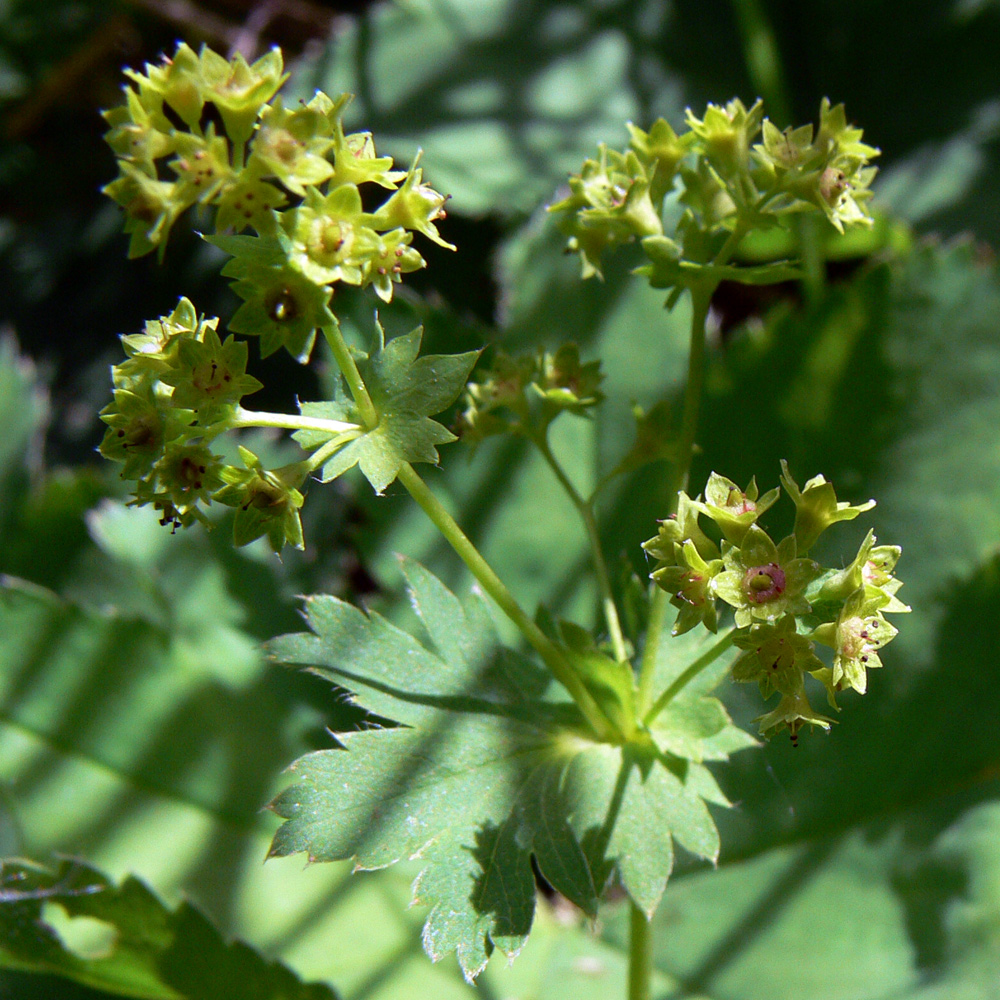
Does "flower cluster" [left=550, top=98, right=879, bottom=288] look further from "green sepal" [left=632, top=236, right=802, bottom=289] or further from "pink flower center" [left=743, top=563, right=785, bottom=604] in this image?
"pink flower center" [left=743, top=563, right=785, bottom=604]

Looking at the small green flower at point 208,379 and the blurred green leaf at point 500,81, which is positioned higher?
the small green flower at point 208,379

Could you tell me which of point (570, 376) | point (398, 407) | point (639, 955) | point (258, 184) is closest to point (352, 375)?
point (398, 407)

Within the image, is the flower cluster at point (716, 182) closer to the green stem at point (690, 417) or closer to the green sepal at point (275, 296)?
the green stem at point (690, 417)

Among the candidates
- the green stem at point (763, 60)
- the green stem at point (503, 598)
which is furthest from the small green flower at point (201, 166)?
the green stem at point (763, 60)

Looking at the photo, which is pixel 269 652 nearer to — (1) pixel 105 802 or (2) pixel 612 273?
(1) pixel 105 802

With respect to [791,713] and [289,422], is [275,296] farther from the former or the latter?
[791,713]

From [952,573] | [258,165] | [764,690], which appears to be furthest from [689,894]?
[258,165]

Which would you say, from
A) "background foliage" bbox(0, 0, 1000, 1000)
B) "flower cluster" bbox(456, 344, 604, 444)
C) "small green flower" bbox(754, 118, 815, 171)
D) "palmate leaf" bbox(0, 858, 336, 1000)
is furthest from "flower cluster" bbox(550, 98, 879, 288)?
"palmate leaf" bbox(0, 858, 336, 1000)
